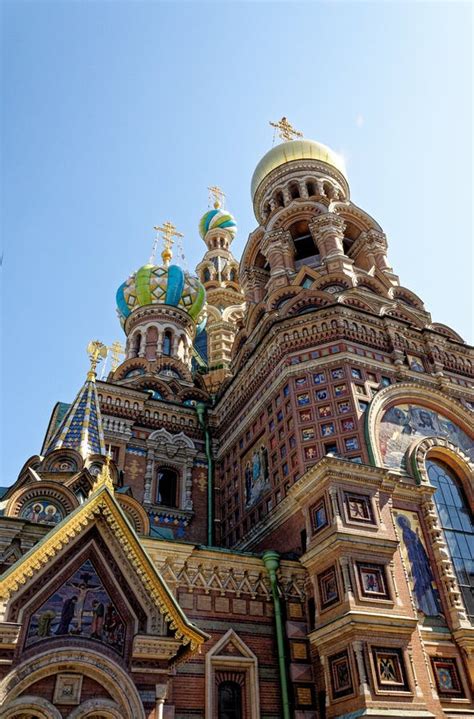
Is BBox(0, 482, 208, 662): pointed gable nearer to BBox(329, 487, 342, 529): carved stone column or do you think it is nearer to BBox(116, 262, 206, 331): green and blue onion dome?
BBox(329, 487, 342, 529): carved stone column

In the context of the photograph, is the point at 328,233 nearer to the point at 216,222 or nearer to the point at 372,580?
the point at 372,580

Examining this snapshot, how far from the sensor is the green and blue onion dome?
23328 millimetres

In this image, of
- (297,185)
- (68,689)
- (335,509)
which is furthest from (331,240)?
(68,689)

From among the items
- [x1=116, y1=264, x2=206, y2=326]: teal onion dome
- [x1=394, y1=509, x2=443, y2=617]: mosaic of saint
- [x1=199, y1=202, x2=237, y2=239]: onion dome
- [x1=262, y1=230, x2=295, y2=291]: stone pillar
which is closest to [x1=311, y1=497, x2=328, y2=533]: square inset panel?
[x1=394, y1=509, x2=443, y2=617]: mosaic of saint

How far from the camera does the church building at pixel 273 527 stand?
24.0 ft

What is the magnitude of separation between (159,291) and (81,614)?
1702 cm

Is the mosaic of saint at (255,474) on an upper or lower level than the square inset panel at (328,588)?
upper

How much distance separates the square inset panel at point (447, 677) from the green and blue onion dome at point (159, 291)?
52.1 ft

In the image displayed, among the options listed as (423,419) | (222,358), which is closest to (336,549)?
(423,419)

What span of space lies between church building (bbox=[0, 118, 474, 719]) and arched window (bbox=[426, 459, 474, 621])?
1.6 inches

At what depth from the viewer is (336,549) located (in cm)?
970

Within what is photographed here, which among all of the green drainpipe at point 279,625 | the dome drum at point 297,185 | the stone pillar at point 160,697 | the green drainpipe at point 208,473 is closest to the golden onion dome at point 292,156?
the dome drum at point 297,185

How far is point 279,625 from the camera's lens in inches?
392

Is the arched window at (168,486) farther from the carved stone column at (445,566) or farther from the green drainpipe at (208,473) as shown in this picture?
the carved stone column at (445,566)
